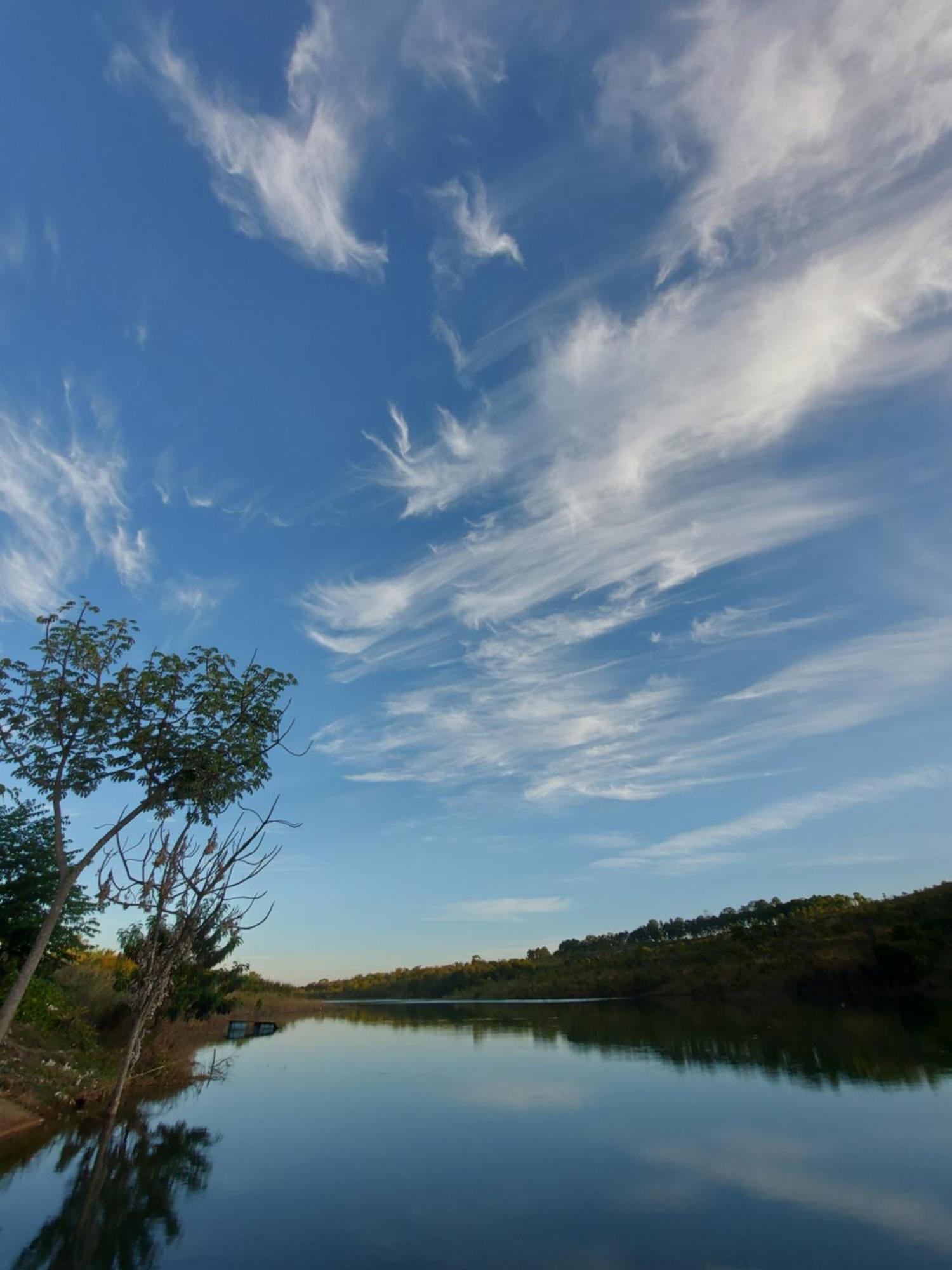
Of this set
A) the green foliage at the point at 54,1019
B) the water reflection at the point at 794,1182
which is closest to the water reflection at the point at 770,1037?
the water reflection at the point at 794,1182

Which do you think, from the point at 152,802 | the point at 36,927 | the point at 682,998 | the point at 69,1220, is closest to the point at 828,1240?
the point at 69,1220

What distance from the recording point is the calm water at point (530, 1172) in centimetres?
866

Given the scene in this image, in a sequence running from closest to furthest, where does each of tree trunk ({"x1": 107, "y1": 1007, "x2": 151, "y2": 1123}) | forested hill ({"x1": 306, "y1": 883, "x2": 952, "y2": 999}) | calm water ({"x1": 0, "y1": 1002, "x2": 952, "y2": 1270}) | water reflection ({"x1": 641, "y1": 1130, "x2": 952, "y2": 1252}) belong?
calm water ({"x1": 0, "y1": 1002, "x2": 952, "y2": 1270}), water reflection ({"x1": 641, "y1": 1130, "x2": 952, "y2": 1252}), tree trunk ({"x1": 107, "y1": 1007, "x2": 151, "y2": 1123}), forested hill ({"x1": 306, "y1": 883, "x2": 952, "y2": 999})

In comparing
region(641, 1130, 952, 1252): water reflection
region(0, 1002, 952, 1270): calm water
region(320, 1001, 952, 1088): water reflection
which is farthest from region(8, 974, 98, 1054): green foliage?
region(320, 1001, 952, 1088): water reflection

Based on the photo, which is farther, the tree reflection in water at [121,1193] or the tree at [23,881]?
the tree at [23,881]

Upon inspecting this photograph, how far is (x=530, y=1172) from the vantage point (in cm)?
1231

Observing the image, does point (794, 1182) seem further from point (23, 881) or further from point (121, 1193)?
point (23, 881)

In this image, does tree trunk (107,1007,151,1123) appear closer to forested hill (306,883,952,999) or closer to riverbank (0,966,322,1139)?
riverbank (0,966,322,1139)

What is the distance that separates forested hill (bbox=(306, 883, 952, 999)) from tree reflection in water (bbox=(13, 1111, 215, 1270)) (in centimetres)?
4432

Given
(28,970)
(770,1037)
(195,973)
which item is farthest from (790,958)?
(28,970)

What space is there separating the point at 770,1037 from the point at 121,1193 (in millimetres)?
28943

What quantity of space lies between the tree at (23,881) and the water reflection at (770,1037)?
21.9m

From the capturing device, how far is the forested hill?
44688 millimetres

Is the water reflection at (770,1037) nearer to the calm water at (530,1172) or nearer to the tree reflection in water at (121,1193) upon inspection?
the calm water at (530,1172)
